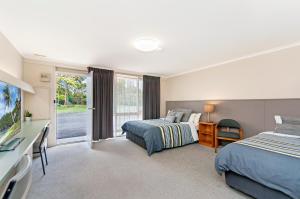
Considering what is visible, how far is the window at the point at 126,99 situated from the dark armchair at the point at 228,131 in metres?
2.76

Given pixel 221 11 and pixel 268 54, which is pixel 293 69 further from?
pixel 221 11

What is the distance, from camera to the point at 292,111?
9.39 feet

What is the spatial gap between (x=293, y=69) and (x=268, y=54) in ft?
1.85

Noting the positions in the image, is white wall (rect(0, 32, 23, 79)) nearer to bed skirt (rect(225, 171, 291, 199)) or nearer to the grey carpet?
the grey carpet

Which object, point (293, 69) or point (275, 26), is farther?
point (293, 69)

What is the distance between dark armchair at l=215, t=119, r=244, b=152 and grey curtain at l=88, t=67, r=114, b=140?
122 inches

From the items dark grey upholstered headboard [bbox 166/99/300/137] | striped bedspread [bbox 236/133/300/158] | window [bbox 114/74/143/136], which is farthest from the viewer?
window [bbox 114/74/143/136]

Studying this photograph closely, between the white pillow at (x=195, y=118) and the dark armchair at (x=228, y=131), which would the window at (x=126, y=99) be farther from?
the dark armchair at (x=228, y=131)

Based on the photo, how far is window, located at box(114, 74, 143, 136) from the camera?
508cm

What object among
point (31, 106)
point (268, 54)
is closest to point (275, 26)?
point (268, 54)

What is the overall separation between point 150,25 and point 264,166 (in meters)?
2.28

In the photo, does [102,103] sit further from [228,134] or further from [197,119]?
[228,134]

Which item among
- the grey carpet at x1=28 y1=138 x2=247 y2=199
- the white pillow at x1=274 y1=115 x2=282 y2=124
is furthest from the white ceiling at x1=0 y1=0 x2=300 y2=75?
the grey carpet at x1=28 y1=138 x2=247 y2=199

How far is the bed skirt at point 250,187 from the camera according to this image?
5.42ft
